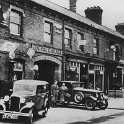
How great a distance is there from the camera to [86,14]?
3456cm

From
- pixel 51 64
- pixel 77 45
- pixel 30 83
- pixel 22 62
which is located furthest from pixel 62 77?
pixel 30 83

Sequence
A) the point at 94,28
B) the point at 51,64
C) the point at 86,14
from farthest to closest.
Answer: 1. the point at 86,14
2. the point at 94,28
3. the point at 51,64

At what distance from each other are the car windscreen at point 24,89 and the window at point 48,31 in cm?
902

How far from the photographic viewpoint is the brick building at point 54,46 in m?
19.1

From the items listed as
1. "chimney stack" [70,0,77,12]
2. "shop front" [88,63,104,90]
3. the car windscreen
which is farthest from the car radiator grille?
"chimney stack" [70,0,77,12]

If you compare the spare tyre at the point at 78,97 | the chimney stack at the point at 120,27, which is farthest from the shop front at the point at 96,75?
the chimney stack at the point at 120,27

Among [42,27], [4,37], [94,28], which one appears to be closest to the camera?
[4,37]

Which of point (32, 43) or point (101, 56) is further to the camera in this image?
point (101, 56)

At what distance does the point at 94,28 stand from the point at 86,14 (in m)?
5.30

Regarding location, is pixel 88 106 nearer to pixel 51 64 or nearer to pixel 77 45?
pixel 51 64

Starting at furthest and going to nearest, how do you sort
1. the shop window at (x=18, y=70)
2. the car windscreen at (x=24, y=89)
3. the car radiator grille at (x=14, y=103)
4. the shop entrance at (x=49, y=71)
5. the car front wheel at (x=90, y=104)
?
1. the shop entrance at (x=49, y=71)
2. the shop window at (x=18, y=70)
3. the car front wheel at (x=90, y=104)
4. the car windscreen at (x=24, y=89)
5. the car radiator grille at (x=14, y=103)

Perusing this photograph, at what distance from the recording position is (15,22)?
19.7 metres

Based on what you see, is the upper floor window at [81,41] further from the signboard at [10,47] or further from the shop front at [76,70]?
the signboard at [10,47]

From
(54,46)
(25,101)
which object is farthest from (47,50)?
(25,101)
